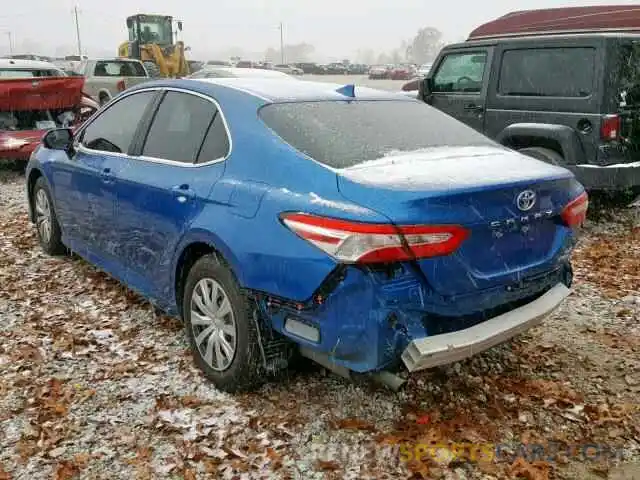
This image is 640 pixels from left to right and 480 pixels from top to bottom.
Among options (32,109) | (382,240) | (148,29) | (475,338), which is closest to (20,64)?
(32,109)

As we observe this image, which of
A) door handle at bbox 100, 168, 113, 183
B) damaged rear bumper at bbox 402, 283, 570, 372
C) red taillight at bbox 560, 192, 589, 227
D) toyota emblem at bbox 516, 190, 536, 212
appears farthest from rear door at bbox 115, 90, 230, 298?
red taillight at bbox 560, 192, 589, 227

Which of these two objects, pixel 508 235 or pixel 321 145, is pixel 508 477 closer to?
pixel 508 235

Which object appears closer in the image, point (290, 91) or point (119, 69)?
point (290, 91)

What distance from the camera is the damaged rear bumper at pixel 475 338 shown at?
2.73 m

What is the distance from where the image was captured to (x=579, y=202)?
3441 mm

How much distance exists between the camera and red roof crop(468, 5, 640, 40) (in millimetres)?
14918

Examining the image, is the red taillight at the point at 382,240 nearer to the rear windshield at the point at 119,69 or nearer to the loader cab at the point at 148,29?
the rear windshield at the point at 119,69

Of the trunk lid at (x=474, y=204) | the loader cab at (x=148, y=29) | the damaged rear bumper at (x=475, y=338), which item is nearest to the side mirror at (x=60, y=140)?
the trunk lid at (x=474, y=204)

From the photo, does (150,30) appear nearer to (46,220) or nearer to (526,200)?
(46,220)

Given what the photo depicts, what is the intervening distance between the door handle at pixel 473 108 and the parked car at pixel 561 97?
1 centimetres

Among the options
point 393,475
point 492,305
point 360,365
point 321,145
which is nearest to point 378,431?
point 393,475

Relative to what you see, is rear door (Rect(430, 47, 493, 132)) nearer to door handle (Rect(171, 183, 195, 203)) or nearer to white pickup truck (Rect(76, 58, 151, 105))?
door handle (Rect(171, 183, 195, 203))

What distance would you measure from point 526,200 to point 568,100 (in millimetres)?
4155

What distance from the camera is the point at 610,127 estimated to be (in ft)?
20.8
